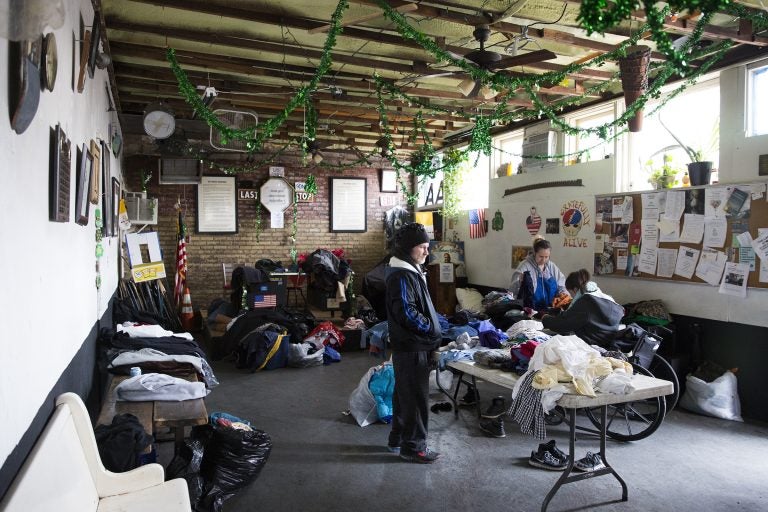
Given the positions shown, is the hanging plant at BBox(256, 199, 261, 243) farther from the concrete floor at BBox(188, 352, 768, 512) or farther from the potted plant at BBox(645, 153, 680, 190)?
the potted plant at BBox(645, 153, 680, 190)

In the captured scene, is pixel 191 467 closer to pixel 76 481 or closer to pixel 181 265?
pixel 76 481

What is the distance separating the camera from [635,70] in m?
4.55

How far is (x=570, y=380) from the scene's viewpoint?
323 cm

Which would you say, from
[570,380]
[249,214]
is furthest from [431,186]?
[570,380]

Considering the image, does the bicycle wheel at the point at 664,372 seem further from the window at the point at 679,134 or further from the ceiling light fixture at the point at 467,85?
the ceiling light fixture at the point at 467,85

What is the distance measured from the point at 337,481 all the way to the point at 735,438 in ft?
10.8

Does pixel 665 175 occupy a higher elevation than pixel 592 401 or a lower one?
higher

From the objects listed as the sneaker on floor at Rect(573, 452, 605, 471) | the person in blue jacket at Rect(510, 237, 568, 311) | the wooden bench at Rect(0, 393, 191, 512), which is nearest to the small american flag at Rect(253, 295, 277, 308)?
the person in blue jacket at Rect(510, 237, 568, 311)

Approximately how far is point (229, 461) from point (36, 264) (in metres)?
1.85

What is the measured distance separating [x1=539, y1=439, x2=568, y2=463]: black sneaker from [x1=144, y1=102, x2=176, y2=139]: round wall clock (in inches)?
199

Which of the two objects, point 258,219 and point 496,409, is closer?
point 496,409

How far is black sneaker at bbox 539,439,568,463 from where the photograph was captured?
391 centimetres

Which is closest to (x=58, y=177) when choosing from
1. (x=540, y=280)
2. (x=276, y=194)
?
(x=540, y=280)

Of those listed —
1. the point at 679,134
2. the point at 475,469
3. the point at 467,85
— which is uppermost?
the point at 467,85
